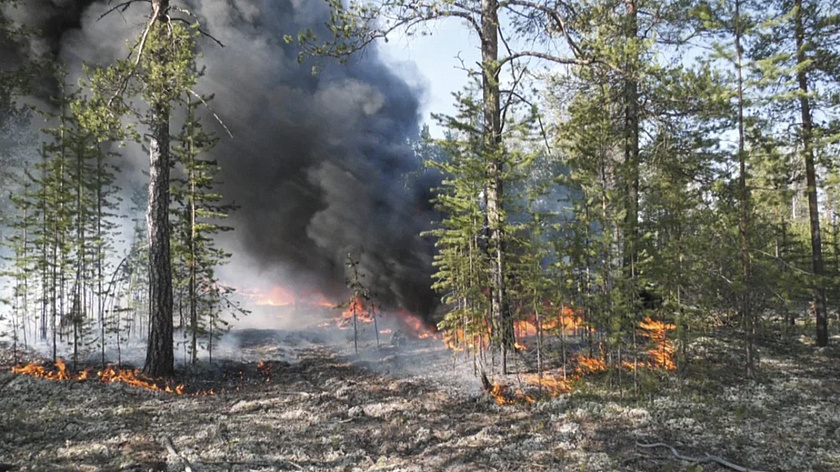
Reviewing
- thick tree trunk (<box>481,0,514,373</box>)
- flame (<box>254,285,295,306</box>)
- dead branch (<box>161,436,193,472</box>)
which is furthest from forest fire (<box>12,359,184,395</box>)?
flame (<box>254,285,295,306</box>)

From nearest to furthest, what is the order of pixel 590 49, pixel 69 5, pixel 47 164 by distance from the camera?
pixel 590 49, pixel 47 164, pixel 69 5

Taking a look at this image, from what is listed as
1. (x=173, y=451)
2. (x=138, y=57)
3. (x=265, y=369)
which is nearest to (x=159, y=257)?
(x=265, y=369)

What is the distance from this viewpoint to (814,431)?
20.5 ft

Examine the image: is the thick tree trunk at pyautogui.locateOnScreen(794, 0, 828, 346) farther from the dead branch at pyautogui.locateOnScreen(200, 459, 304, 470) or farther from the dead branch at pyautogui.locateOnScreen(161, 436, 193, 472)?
the dead branch at pyautogui.locateOnScreen(161, 436, 193, 472)

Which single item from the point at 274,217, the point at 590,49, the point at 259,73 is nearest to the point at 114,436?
the point at 590,49

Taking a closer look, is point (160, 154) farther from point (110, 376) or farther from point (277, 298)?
point (277, 298)

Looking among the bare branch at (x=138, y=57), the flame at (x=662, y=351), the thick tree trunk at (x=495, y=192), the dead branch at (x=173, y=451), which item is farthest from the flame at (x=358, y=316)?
the dead branch at (x=173, y=451)

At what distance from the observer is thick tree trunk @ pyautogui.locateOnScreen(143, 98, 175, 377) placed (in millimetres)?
10680

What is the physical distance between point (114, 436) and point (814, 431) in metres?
10.4

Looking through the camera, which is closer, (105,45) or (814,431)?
(814,431)

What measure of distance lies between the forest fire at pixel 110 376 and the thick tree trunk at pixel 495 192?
24.6 ft

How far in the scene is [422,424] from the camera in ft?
22.8

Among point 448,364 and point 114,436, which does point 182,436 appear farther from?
point 448,364

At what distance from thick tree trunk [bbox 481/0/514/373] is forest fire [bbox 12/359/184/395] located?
7498mm
